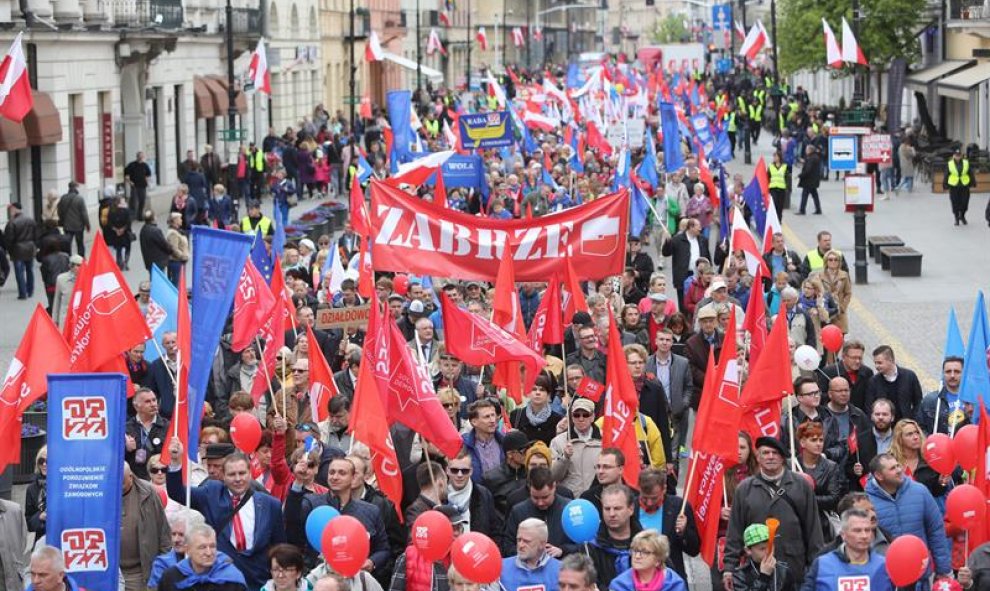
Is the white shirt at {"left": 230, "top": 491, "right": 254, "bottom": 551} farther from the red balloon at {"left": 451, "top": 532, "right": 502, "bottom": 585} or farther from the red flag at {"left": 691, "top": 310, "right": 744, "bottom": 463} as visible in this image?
the red flag at {"left": 691, "top": 310, "right": 744, "bottom": 463}

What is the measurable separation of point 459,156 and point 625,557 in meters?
20.3

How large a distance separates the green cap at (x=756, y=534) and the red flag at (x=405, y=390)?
2044 mm

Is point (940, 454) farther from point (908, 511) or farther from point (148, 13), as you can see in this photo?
point (148, 13)

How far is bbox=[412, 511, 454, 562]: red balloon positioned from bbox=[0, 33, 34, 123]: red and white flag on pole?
54.8 feet

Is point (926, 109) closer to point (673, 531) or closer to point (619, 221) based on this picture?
point (619, 221)

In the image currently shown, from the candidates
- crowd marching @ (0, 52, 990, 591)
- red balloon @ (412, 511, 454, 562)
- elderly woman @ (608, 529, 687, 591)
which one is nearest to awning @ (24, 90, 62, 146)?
crowd marching @ (0, 52, 990, 591)

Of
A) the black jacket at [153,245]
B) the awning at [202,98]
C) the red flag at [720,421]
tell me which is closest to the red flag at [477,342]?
the red flag at [720,421]

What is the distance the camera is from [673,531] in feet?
36.1

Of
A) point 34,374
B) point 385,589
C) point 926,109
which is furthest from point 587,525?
point 926,109

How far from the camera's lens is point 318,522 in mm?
10406

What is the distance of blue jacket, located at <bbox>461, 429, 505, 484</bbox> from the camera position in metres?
12.5

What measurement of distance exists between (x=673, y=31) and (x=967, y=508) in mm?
175276

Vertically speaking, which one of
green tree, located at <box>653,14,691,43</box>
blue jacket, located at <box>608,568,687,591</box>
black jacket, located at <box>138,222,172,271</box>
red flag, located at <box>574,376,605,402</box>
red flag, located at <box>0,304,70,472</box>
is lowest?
black jacket, located at <box>138,222,172,271</box>

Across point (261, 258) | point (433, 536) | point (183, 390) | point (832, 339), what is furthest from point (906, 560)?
point (261, 258)
